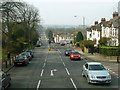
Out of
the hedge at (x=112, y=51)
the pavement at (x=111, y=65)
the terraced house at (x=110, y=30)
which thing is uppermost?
the terraced house at (x=110, y=30)

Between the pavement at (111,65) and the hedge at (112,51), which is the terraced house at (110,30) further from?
the pavement at (111,65)

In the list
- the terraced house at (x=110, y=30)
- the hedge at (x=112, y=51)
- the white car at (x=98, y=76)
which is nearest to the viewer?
the white car at (x=98, y=76)

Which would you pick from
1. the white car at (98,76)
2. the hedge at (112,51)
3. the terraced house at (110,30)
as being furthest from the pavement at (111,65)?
the terraced house at (110,30)

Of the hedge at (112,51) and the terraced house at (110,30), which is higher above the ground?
the terraced house at (110,30)

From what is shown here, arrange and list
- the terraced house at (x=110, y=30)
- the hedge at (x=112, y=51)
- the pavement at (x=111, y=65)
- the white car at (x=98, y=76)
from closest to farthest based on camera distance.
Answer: the white car at (x=98, y=76) < the pavement at (x=111, y=65) < the hedge at (x=112, y=51) < the terraced house at (x=110, y=30)

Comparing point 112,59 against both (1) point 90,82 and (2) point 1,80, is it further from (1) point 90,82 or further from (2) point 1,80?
(2) point 1,80

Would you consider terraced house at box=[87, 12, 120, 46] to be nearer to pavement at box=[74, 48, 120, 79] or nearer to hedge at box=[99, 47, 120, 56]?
hedge at box=[99, 47, 120, 56]

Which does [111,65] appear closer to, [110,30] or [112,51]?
[112,51]

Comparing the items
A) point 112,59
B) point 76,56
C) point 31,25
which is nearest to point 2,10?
point 76,56

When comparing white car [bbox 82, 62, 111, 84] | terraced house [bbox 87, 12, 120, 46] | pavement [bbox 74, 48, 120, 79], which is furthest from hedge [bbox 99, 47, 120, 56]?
white car [bbox 82, 62, 111, 84]

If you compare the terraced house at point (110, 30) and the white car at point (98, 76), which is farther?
the terraced house at point (110, 30)

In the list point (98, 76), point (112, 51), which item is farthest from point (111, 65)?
point (98, 76)

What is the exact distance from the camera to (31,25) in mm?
72500

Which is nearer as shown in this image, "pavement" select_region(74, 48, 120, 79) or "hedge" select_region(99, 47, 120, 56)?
"pavement" select_region(74, 48, 120, 79)
